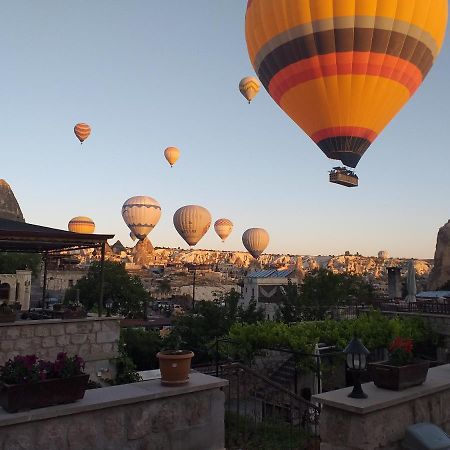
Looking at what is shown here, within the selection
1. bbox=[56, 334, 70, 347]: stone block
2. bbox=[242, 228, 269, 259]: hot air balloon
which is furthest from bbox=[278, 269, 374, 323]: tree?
bbox=[242, 228, 269, 259]: hot air balloon

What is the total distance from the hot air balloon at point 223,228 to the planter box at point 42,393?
4362 inches

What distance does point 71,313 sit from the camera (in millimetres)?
13289

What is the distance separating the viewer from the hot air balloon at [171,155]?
294 ft

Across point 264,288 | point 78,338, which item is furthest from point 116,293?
point 78,338

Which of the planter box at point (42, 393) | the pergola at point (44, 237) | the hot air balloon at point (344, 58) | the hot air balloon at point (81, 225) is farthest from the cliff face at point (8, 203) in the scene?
the planter box at point (42, 393)

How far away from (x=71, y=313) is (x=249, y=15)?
24.2 metres

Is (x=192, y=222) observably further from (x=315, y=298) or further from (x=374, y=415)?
(x=374, y=415)

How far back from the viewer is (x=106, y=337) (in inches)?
545

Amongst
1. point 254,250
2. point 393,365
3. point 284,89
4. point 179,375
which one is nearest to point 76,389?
point 179,375

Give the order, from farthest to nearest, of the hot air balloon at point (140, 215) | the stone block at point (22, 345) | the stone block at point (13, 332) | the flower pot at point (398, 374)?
the hot air balloon at point (140, 215)
the stone block at point (22, 345)
the stone block at point (13, 332)
the flower pot at point (398, 374)

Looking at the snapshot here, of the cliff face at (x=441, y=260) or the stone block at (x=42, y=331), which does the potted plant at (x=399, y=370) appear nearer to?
the stone block at (x=42, y=331)

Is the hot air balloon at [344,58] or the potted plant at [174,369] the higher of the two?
the hot air balloon at [344,58]

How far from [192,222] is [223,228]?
2510 centimetres

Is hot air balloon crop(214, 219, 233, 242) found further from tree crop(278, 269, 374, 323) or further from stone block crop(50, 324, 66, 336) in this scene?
stone block crop(50, 324, 66, 336)
